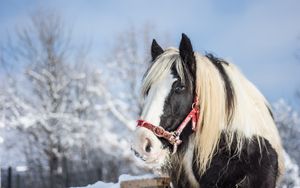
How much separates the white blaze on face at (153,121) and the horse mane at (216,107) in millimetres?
82

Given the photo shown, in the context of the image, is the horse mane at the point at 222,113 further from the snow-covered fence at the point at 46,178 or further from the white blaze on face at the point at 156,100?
the snow-covered fence at the point at 46,178

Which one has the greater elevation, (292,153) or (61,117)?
(61,117)

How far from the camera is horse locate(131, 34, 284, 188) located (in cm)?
347

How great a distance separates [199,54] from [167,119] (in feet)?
2.30

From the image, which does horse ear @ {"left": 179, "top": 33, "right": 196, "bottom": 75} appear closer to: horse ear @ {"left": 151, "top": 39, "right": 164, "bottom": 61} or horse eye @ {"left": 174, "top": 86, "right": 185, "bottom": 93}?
horse eye @ {"left": 174, "top": 86, "right": 185, "bottom": 93}

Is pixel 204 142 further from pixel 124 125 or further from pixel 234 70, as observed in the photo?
pixel 124 125

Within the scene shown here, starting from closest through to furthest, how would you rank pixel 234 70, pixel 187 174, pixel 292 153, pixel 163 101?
pixel 163 101
pixel 187 174
pixel 234 70
pixel 292 153

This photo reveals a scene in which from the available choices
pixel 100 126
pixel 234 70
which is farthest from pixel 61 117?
pixel 234 70

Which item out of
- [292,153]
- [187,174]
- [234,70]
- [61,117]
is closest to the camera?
[187,174]

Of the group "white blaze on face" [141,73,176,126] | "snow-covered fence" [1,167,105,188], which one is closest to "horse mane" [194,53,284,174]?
"white blaze on face" [141,73,176,126]

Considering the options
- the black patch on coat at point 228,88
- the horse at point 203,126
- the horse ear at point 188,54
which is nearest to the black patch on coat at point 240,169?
the horse at point 203,126

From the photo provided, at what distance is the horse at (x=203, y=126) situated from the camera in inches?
137

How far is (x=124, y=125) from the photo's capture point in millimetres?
30422

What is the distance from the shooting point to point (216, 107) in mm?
3590
